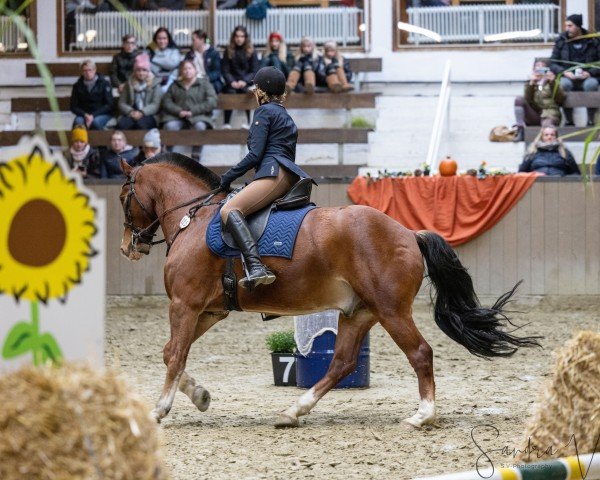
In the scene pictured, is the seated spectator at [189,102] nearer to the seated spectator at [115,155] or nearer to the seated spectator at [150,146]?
the seated spectator at [150,146]

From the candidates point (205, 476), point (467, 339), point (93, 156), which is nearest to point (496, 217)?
point (93, 156)

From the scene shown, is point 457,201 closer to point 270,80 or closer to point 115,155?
point 115,155

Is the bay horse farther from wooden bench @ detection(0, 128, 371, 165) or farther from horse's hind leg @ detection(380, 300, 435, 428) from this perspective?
wooden bench @ detection(0, 128, 371, 165)

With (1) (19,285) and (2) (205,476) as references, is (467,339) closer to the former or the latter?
(2) (205,476)

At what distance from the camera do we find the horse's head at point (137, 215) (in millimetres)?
9172

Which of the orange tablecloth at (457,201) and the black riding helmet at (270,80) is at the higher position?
the black riding helmet at (270,80)

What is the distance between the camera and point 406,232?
8.35m

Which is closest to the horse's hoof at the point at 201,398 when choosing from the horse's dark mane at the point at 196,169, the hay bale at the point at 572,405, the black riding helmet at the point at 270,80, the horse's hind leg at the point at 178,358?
the horse's hind leg at the point at 178,358

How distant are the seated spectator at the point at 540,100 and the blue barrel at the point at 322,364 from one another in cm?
945

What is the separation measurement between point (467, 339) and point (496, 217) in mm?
8189

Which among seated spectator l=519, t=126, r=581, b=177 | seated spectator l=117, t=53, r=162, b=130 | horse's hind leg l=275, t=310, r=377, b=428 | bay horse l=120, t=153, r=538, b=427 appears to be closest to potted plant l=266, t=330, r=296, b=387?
bay horse l=120, t=153, r=538, b=427

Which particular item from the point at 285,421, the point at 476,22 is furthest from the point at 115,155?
the point at 285,421

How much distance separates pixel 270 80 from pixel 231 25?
582 inches

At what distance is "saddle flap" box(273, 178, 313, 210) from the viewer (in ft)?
28.0
